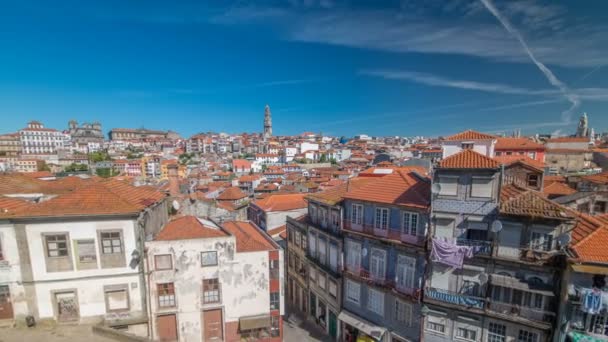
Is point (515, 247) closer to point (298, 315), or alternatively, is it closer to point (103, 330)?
point (298, 315)

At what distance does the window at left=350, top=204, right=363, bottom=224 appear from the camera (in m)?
21.5

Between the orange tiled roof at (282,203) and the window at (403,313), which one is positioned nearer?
the window at (403,313)

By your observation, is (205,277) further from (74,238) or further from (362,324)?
(362,324)

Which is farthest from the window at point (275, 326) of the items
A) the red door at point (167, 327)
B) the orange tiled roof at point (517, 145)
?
the orange tiled roof at point (517, 145)

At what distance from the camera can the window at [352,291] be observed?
73.6 feet

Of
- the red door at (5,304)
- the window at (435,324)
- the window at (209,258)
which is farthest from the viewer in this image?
the window at (209,258)

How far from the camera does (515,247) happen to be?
1591cm

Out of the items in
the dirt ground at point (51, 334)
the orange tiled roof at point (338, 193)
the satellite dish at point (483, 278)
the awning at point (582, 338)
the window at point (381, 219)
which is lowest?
the dirt ground at point (51, 334)

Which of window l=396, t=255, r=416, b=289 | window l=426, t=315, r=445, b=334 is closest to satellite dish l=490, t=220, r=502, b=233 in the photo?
window l=396, t=255, r=416, b=289

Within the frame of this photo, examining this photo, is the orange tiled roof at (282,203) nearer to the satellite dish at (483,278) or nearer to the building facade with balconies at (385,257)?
the building facade with balconies at (385,257)

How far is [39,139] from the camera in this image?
167000 millimetres

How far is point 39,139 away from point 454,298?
9198 inches

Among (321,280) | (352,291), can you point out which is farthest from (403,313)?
(321,280)

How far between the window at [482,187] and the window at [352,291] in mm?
11748
